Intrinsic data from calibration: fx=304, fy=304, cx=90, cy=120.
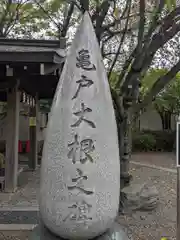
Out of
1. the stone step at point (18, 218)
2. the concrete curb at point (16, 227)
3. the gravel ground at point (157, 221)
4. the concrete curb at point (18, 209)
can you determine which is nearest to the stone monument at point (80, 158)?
the concrete curb at point (16, 227)

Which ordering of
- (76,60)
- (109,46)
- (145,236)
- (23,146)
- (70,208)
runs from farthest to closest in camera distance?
(23,146) < (109,46) < (145,236) < (76,60) < (70,208)

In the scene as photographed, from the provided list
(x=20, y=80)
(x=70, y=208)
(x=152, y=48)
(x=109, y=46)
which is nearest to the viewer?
(x=70, y=208)

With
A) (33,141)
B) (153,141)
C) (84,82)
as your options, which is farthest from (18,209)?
(153,141)

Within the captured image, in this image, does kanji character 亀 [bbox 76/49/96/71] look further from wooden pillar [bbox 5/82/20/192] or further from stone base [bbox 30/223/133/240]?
wooden pillar [bbox 5/82/20/192]

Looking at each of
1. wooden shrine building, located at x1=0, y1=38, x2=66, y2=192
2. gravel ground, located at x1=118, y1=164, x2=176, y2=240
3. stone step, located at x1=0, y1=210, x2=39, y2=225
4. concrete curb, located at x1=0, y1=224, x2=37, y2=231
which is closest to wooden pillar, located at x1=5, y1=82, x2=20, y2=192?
wooden shrine building, located at x1=0, y1=38, x2=66, y2=192

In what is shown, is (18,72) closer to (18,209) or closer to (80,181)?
(18,209)

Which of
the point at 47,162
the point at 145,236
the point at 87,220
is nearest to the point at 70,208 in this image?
the point at 87,220

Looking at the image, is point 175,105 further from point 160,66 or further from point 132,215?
point 132,215

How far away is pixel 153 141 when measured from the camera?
56.2ft

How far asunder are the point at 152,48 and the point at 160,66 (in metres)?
3.24

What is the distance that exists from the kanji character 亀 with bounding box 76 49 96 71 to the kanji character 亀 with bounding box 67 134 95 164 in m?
0.71

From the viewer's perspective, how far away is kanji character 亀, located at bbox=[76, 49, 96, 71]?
118 inches

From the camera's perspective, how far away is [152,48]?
→ 6465mm

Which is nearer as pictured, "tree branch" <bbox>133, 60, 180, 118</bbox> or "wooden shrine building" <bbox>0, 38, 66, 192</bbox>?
"wooden shrine building" <bbox>0, 38, 66, 192</bbox>
